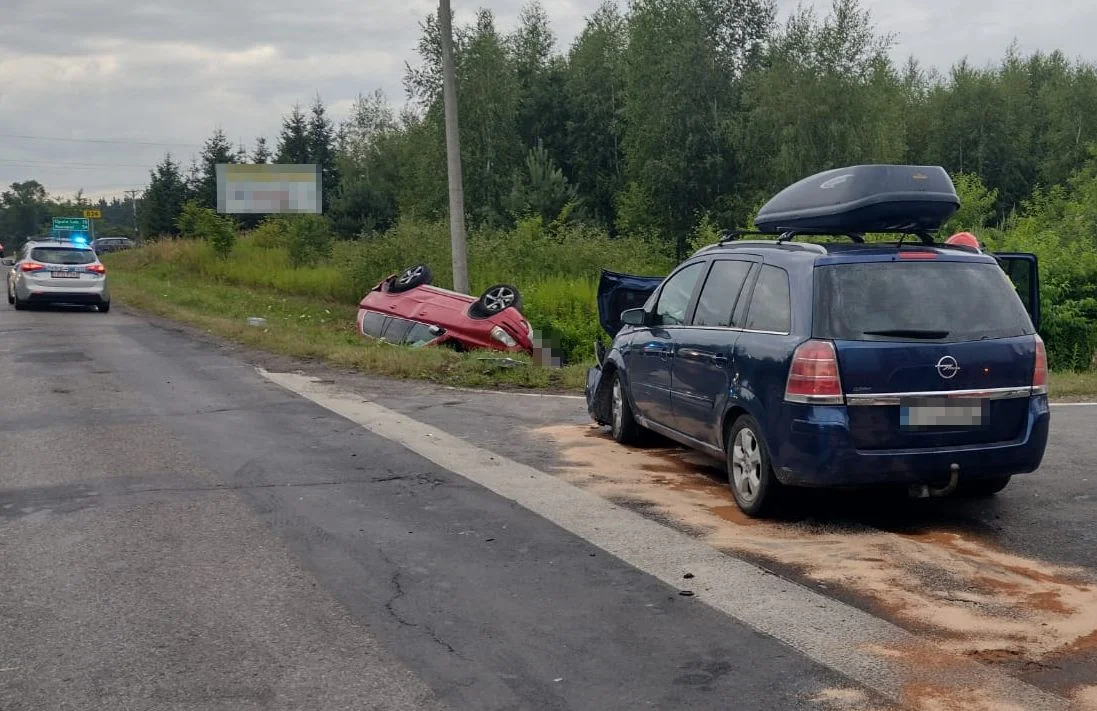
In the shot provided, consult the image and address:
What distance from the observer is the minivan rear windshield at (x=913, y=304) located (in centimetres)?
648

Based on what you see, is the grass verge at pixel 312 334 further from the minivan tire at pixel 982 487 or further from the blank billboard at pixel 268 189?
the minivan tire at pixel 982 487

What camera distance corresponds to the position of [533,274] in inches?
979

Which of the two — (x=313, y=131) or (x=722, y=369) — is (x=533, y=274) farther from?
(x=313, y=131)

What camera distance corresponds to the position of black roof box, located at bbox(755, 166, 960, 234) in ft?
24.8

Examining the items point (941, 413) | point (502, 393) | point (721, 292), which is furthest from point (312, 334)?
point (941, 413)

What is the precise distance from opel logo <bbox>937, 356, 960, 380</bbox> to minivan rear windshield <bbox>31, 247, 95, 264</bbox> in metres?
22.7

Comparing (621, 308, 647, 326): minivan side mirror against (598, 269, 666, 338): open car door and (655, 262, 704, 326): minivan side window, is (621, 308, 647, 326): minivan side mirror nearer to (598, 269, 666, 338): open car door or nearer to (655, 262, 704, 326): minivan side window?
(655, 262, 704, 326): minivan side window

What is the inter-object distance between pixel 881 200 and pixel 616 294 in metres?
3.78

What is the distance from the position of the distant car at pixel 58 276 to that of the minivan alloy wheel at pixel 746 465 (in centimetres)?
2127

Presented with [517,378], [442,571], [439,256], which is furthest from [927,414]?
[439,256]

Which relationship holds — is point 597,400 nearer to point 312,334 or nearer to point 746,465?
point 746,465

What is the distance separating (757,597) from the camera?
5.32 meters

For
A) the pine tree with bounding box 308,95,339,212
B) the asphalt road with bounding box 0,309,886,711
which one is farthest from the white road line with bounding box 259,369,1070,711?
the pine tree with bounding box 308,95,339,212

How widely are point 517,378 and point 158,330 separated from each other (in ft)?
32.5
